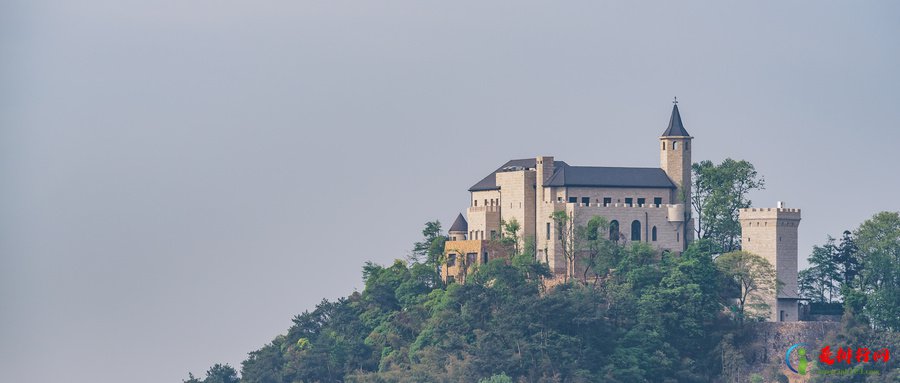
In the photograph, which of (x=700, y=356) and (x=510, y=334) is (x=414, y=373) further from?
(x=700, y=356)

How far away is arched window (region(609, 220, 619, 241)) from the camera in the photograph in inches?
4599

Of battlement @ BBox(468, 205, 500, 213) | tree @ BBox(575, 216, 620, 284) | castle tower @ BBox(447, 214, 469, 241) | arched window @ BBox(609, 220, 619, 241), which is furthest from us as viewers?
castle tower @ BBox(447, 214, 469, 241)

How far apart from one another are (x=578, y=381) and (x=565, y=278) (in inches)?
334

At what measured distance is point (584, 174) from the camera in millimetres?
Answer: 118125

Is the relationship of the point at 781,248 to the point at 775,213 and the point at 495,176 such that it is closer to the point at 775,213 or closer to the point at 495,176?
the point at 775,213

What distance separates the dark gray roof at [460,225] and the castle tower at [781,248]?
19.3m

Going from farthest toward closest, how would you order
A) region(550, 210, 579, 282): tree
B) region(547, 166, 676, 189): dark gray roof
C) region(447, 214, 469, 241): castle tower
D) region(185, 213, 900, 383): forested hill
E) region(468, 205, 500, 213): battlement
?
region(447, 214, 469, 241): castle tower, region(468, 205, 500, 213): battlement, region(547, 166, 676, 189): dark gray roof, region(550, 210, 579, 282): tree, region(185, 213, 900, 383): forested hill

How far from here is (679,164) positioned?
118 metres

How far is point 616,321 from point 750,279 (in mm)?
7036

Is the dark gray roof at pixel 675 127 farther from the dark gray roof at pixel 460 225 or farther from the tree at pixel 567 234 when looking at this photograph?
the dark gray roof at pixel 460 225

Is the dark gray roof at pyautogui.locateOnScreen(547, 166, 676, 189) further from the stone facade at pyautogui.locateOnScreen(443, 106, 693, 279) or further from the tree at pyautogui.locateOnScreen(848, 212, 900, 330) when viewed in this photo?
the tree at pyautogui.locateOnScreen(848, 212, 900, 330)

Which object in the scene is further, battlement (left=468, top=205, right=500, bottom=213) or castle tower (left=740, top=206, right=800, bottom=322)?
battlement (left=468, top=205, right=500, bottom=213)

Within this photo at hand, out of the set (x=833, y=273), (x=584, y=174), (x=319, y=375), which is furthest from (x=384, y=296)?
(x=833, y=273)

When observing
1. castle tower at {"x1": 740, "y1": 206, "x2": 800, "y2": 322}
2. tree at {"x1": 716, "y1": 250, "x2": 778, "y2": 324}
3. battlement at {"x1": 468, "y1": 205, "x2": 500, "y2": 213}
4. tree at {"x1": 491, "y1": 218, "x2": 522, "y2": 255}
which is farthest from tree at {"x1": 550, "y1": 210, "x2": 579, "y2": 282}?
castle tower at {"x1": 740, "y1": 206, "x2": 800, "y2": 322}
